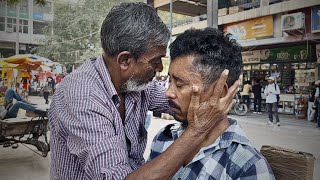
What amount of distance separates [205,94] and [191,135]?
0.21 metres

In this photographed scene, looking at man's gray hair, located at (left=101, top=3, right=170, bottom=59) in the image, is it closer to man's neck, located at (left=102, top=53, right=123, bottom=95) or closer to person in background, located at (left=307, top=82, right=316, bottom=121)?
man's neck, located at (left=102, top=53, right=123, bottom=95)

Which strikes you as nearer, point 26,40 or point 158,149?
point 158,149

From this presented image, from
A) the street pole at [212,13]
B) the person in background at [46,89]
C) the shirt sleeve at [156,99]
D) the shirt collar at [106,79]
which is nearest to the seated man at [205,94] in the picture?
the shirt collar at [106,79]

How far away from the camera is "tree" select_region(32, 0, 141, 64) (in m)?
5.71

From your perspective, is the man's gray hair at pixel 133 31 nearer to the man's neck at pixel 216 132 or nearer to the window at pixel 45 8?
the man's neck at pixel 216 132

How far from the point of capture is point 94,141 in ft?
3.63

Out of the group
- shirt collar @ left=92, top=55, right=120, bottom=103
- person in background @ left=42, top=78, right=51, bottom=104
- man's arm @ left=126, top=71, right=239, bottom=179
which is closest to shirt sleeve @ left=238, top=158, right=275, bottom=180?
man's arm @ left=126, top=71, right=239, bottom=179

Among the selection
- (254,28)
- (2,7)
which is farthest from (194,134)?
(254,28)

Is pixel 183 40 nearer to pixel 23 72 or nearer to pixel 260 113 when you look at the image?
pixel 23 72

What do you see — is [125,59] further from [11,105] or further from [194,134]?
[11,105]

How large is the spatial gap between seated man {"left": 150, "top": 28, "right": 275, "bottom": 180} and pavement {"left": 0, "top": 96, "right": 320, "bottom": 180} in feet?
11.8

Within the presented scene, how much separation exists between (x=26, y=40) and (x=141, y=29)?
5.01 meters

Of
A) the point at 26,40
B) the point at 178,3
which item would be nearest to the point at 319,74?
the point at 178,3

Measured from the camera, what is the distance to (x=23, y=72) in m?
5.83
